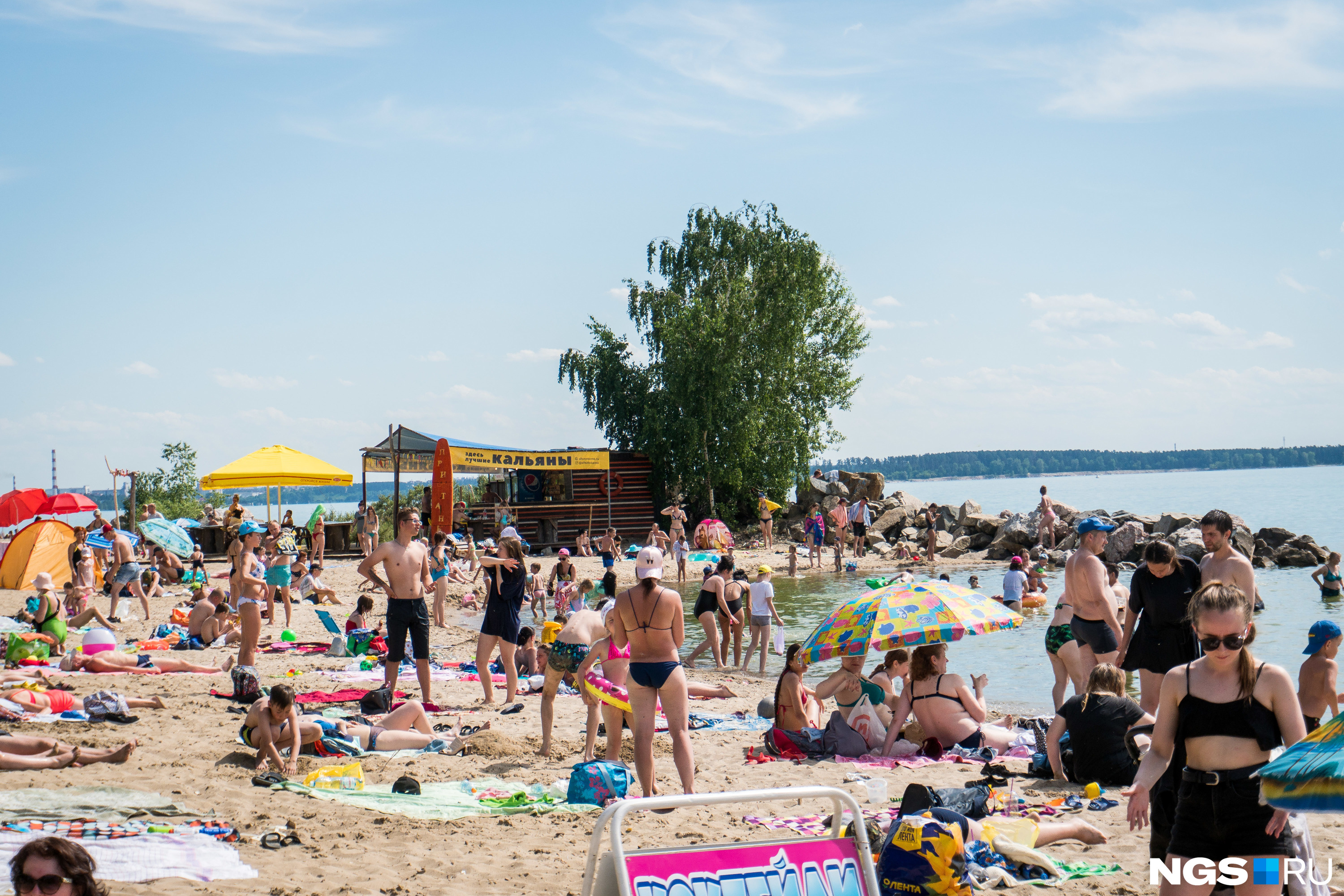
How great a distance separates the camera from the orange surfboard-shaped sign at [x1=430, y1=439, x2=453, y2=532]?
66.0 feet

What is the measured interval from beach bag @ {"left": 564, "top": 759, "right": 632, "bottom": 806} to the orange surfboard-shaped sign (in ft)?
48.3

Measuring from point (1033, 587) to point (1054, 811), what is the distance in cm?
1426

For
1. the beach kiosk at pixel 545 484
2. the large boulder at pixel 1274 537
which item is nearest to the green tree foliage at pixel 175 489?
the beach kiosk at pixel 545 484

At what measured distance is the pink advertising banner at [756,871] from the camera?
2.70 metres

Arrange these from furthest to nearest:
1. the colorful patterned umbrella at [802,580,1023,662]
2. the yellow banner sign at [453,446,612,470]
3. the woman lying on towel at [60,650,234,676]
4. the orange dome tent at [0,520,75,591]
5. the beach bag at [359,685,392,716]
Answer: the yellow banner sign at [453,446,612,470], the orange dome tent at [0,520,75,591], the woman lying on towel at [60,650,234,676], the beach bag at [359,685,392,716], the colorful patterned umbrella at [802,580,1023,662]

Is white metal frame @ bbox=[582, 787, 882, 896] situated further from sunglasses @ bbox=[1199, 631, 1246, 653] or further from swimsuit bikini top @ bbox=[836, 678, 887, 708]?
swimsuit bikini top @ bbox=[836, 678, 887, 708]

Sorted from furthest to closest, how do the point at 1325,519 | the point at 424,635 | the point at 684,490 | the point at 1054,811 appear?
the point at 1325,519 → the point at 684,490 → the point at 424,635 → the point at 1054,811

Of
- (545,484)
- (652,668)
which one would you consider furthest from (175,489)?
(652,668)

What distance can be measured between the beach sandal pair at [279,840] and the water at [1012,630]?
773cm

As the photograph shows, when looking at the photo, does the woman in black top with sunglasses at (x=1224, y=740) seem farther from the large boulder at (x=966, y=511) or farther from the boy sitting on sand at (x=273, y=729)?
the large boulder at (x=966, y=511)

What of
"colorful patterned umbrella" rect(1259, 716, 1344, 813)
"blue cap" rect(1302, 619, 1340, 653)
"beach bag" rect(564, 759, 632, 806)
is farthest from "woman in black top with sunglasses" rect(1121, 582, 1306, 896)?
"blue cap" rect(1302, 619, 1340, 653)

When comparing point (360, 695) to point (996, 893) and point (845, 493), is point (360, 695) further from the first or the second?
point (845, 493)

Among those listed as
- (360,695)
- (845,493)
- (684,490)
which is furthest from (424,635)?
(845,493)

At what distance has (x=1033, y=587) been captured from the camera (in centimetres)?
1917
